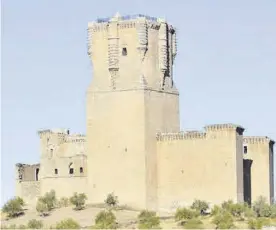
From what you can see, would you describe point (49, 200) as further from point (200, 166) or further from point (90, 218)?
point (200, 166)

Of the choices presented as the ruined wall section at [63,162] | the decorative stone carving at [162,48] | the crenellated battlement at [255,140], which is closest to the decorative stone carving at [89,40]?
the decorative stone carving at [162,48]

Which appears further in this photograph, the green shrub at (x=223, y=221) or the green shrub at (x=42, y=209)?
the green shrub at (x=42, y=209)

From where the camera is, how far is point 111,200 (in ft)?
233

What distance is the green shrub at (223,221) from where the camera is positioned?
215 feet

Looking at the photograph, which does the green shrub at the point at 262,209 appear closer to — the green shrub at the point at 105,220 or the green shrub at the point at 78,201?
the green shrub at the point at 105,220

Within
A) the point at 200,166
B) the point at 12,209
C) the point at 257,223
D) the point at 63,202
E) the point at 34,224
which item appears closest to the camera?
the point at 257,223

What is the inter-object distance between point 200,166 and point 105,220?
729 cm

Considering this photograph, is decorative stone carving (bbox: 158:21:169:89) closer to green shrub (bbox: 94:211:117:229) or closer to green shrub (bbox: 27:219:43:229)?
green shrub (bbox: 94:211:117:229)

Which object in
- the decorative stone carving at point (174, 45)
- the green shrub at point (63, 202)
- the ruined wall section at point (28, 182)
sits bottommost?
the green shrub at point (63, 202)

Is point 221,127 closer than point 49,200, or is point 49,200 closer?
point 221,127

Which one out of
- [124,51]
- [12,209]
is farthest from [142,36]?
[12,209]

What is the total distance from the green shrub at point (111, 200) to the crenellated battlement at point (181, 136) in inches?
159

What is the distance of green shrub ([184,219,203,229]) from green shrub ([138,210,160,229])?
146 centimetres

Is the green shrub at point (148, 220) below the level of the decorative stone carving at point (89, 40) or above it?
below
